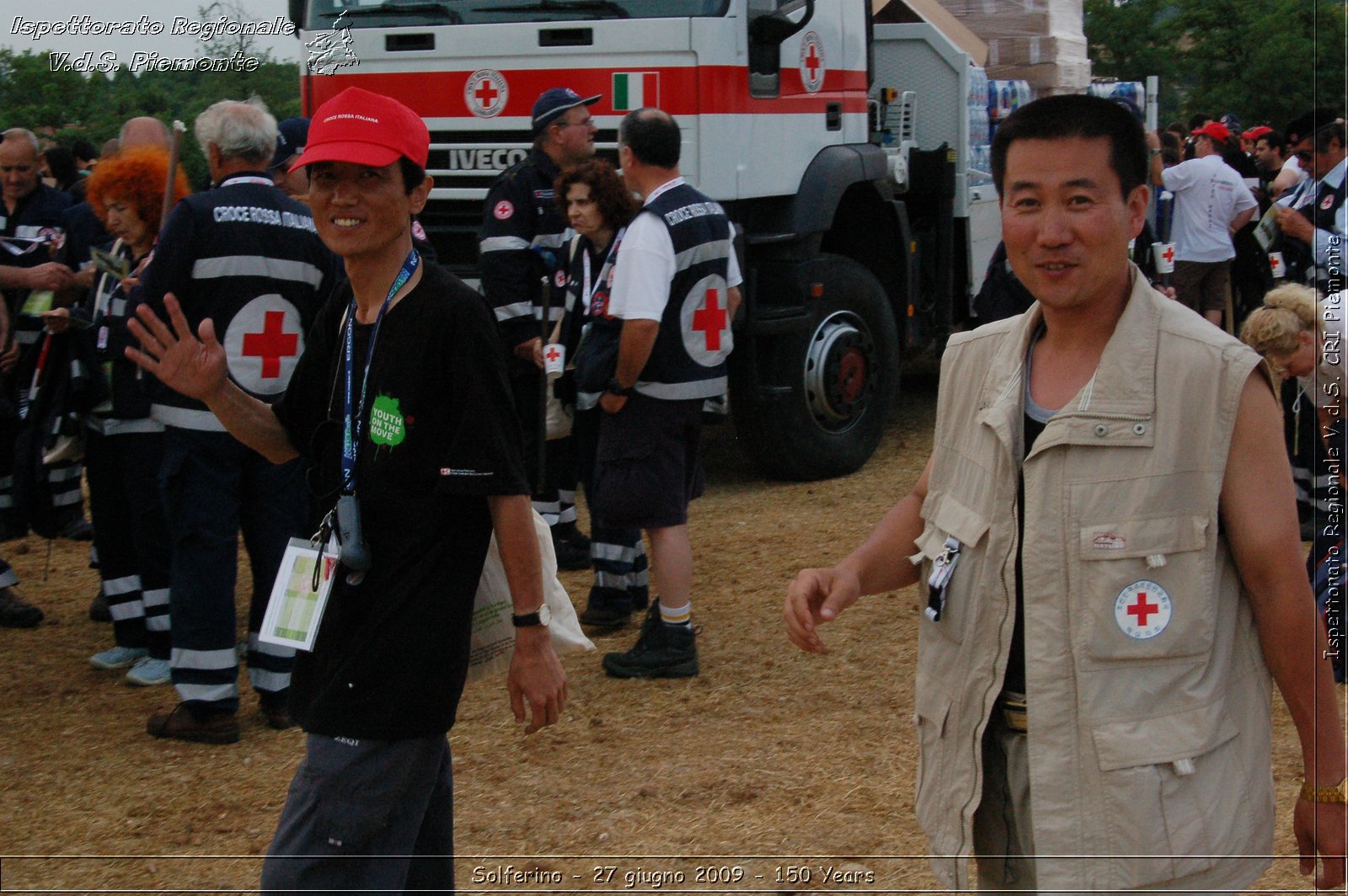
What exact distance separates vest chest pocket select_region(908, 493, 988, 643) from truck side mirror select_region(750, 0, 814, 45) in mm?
5511

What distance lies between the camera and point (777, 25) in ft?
24.1

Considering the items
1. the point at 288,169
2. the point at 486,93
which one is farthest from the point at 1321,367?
the point at 486,93

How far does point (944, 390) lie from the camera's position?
94.7 inches

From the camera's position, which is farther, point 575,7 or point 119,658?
point 575,7

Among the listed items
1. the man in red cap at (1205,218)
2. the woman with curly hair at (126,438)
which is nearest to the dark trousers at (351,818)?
the woman with curly hair at (126,438)

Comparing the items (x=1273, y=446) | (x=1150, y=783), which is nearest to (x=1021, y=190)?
(x=1273, y=446)

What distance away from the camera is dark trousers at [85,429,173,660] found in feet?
17.4

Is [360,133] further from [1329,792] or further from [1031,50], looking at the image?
[1031,50]

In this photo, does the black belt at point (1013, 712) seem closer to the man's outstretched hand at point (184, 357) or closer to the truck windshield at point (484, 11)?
the man's outstretched hand at point (184, 357)

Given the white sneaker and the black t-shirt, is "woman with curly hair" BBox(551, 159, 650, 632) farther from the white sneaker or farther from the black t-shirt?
the black t-shirt

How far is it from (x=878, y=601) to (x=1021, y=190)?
4.38 meters

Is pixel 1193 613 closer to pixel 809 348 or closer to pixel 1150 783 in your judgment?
pixel 1150 783

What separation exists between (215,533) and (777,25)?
4.19 metres

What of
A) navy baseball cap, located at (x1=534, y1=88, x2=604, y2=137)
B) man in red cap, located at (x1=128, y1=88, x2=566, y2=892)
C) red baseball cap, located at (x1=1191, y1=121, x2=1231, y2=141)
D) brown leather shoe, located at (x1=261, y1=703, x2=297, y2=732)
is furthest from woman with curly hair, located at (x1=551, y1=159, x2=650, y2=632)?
red baseball cap, located at (x1=1191, y1=121, x2=1231, y2=141)
